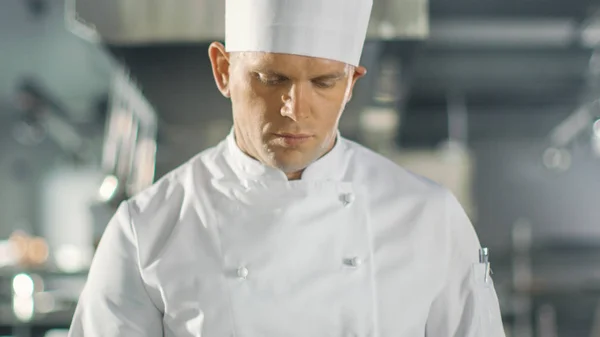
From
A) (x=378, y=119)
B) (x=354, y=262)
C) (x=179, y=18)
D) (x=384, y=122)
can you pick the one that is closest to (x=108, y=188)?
(x=179, y=18)

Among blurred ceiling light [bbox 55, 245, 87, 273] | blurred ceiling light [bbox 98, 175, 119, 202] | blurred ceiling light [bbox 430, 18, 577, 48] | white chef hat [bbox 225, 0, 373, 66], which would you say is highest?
blurred ceiling light [bbox 430, 18, 577, 48]

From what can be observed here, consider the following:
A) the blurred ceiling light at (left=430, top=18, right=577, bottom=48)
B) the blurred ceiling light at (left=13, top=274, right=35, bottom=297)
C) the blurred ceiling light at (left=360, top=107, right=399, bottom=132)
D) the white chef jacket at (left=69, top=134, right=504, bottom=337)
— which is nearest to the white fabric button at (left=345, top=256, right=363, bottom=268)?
the white chef jacket at (left=69, top=134, right=504, bottom=337)

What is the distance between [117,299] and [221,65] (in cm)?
41

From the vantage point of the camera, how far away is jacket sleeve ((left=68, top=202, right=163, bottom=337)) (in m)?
1.27

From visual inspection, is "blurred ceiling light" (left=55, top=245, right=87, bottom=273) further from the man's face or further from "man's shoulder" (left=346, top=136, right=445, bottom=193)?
the man's face

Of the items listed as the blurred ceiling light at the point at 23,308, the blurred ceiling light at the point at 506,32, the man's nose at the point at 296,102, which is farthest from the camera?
the blurred ceiling light at the point at 506,32

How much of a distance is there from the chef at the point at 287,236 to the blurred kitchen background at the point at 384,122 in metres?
0.81

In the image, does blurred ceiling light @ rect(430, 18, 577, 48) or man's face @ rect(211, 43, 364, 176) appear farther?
blurred ceiling light @ rect(430, 18, 577, 48)

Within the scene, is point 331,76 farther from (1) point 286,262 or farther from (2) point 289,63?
(1) point 286,262

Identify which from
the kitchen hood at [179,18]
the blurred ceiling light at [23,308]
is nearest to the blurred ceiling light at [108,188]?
the kitchen hood at [179,18]

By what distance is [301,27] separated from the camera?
4.09 ft

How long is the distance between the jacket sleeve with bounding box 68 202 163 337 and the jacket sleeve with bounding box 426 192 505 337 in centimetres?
45

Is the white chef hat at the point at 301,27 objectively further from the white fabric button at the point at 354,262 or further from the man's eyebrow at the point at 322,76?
the white fabric button at the point at 354,262

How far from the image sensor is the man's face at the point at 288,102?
118 cm
